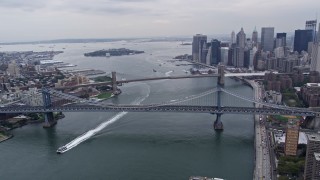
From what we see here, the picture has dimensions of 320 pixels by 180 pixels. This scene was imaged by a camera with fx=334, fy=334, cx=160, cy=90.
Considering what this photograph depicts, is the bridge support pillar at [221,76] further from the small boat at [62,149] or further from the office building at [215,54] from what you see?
the small boat at [62,149]

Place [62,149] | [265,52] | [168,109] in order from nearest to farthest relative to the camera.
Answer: [62,149]
[168,109]
[265,52]

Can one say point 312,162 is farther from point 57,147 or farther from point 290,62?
point 290,62

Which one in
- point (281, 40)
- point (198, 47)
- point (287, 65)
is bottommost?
point (287, 65)

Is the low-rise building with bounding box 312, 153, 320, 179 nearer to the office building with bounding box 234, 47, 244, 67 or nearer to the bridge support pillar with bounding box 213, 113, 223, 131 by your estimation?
the bridge support pillar with bounding box 213, 113, 223, 131

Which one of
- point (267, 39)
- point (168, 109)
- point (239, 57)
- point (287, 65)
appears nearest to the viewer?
point (168, 109)

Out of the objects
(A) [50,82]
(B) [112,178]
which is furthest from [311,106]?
(A) [50,82]

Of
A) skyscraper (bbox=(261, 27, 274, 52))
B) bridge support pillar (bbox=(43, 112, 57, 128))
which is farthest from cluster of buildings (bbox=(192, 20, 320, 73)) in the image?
bridge support pillar (bbox=(43, 112, 57, 128))

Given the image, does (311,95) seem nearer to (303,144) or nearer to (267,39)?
(303,144)

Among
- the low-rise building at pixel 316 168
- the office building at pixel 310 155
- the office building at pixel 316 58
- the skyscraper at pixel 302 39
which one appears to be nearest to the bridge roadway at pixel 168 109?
the office building at pixel 310 155

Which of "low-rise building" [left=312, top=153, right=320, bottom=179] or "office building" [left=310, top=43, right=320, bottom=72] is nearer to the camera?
"low-rise building" [left=312, top=153, right=320, bottom=179]

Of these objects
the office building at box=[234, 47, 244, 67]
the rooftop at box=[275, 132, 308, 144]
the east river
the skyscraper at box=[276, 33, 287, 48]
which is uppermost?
the skyscraper at box=[276, 33, 287, 48]

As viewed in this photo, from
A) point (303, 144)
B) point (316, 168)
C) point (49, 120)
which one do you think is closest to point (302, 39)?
point (303, 144)
